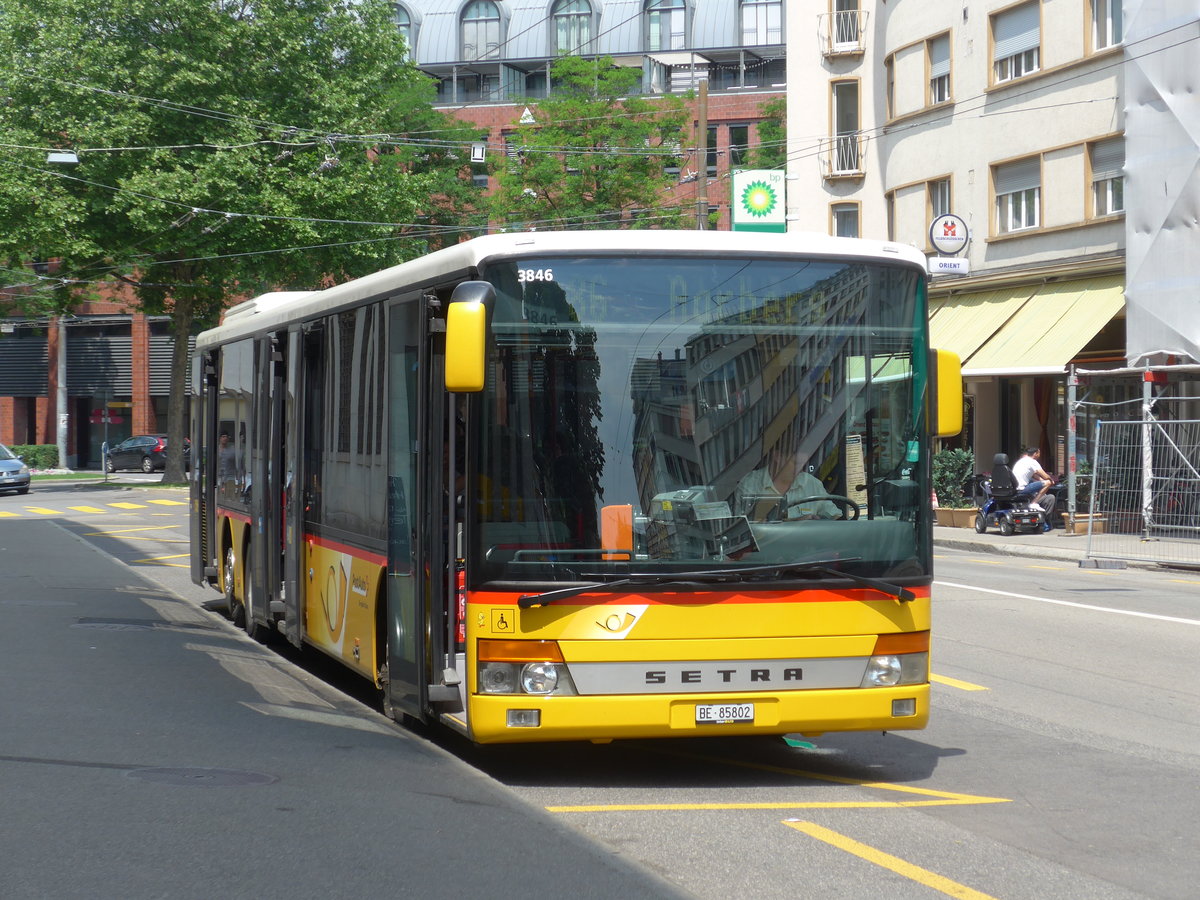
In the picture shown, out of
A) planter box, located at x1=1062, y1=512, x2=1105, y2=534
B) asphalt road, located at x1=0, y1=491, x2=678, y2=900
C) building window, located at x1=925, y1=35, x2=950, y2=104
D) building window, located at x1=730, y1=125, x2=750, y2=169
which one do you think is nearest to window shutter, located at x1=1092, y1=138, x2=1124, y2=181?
building window, located at x1=925, y1=35, x2=950, y2=104

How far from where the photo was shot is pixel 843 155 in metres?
37.8

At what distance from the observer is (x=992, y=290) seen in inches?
1265

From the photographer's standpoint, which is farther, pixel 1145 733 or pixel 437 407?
pixel 1145 733

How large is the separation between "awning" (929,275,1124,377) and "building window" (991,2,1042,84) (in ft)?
14.7

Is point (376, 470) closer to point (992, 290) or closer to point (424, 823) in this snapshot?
point (424, 823)

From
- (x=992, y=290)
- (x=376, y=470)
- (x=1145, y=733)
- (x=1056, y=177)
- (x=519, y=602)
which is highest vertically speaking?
(x=1056, y=177)

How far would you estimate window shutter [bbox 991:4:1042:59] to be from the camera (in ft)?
102

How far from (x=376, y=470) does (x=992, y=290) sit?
25.1 m

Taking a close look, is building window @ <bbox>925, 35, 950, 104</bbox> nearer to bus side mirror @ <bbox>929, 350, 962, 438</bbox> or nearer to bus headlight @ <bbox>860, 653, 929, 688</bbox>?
bus side mirror @ <bbox>929, 350, 962, 438</bbox>

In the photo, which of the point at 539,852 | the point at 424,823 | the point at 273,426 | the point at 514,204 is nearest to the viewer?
the point at 539,852

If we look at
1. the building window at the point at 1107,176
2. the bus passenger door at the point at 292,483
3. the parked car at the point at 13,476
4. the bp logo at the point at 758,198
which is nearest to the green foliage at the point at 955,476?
the building window at the point at 1107,176

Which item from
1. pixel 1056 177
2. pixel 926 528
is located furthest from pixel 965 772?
pixel 1056 177

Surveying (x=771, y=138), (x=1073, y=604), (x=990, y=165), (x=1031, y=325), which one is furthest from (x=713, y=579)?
(x=771, y=138)

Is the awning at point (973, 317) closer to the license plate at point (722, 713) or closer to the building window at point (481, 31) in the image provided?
the license plate at point (722, 713)
